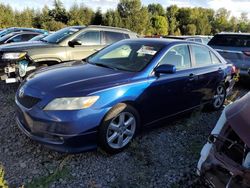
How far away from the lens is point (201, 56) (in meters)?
5.32

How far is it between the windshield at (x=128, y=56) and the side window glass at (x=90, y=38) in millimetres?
2280

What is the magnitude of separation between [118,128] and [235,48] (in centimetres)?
588

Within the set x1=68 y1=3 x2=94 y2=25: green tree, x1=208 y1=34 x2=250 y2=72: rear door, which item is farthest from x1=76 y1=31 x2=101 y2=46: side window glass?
x1=68 y1=3 x2=94 y2=25: green tree

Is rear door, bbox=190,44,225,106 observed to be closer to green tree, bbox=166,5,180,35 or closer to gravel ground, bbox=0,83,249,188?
gravel ground, bbox=0,83,249,188

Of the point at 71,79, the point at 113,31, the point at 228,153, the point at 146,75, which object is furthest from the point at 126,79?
the point at 113,31

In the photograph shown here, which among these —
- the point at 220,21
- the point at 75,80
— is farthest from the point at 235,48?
the point at 220,21

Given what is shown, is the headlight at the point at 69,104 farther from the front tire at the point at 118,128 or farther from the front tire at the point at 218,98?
the front tire at the point at 218,98

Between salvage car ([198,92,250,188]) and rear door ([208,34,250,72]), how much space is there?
558 cm

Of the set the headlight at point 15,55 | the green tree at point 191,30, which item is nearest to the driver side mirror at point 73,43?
the headlight at point 15,55

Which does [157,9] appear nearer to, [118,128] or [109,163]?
[118,128]

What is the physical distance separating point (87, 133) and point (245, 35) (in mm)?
6769

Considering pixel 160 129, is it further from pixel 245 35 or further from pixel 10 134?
pixel 245 35

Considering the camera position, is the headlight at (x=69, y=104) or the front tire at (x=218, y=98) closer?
the headlight at (x=69, y=104)

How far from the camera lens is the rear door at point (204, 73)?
505 centimetres
